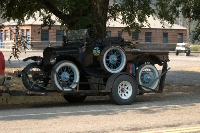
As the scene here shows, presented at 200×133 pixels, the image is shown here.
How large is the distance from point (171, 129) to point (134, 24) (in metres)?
8.52

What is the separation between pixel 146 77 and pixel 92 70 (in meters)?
1.66

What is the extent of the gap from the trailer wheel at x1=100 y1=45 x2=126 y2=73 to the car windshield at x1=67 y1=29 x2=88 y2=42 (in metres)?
0.98

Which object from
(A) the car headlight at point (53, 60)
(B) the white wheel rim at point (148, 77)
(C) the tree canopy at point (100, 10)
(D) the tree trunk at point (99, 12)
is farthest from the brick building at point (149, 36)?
(A) the car headlight at point (53, 60)

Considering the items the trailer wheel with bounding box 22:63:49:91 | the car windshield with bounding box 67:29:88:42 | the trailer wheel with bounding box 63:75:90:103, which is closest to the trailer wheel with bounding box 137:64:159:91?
the trailer wheel with bounding box 63:75:90:103

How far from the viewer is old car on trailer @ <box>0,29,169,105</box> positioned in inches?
508

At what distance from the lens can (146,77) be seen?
1406cm

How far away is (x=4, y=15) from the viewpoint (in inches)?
734

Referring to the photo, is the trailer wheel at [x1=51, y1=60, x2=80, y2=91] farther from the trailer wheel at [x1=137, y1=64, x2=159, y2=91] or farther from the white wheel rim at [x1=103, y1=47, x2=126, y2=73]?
the trailer wheel at [x1=137, y1=64, x2=159, y2=91]

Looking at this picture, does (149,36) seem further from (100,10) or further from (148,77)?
(148,77)

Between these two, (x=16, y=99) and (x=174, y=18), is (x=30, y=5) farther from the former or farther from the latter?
(x=174, y=18)

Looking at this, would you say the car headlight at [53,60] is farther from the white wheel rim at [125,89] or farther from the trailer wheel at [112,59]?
the white wheel rim at [125,89]

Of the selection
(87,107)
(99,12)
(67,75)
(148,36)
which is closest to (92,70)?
(67,75)

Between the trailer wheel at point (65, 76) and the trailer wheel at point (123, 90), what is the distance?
3.60 feet

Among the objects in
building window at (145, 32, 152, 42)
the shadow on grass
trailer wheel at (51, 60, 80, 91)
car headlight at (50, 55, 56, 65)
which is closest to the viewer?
the shadow on grass
